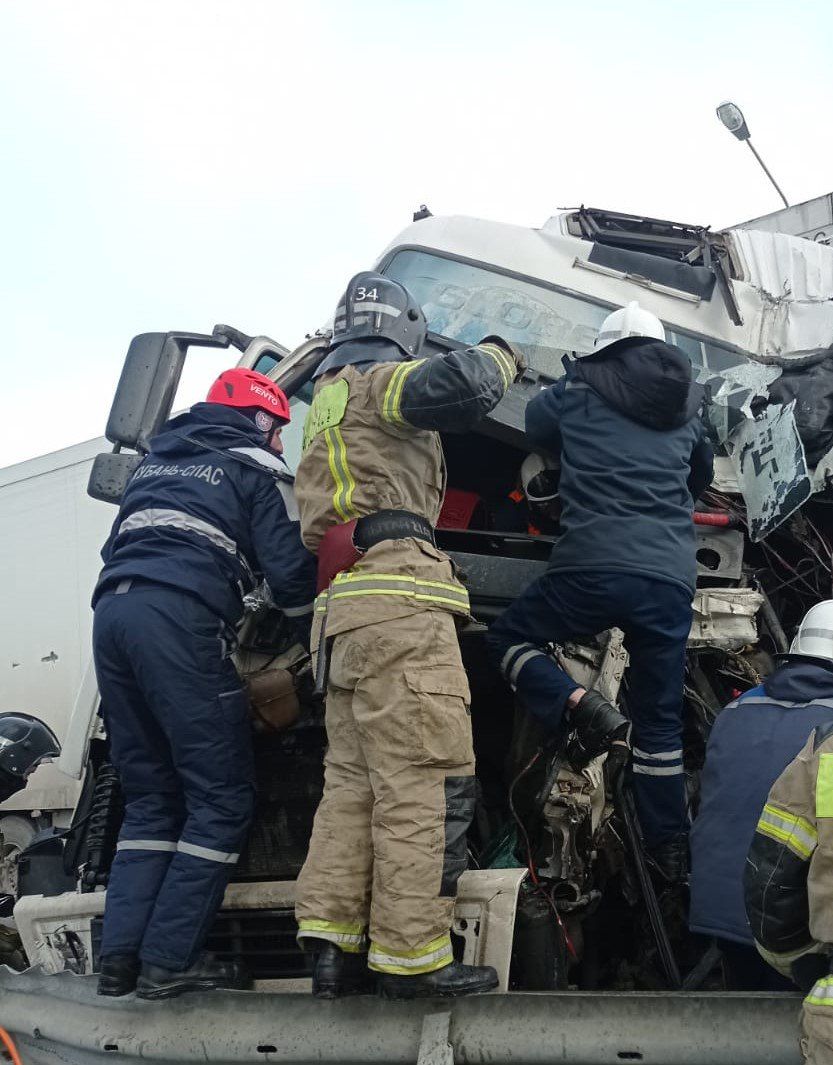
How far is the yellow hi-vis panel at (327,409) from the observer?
2.98 meters

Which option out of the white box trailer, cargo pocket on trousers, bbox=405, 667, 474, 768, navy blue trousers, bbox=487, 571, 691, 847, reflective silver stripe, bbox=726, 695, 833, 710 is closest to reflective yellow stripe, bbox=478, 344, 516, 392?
navy blue trousers, bbox=487, 571, 691, 847

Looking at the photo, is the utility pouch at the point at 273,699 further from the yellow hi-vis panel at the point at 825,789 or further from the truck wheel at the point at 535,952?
the yellow hi-vis panel at the point at 825,789

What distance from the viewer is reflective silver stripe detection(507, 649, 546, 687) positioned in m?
3.27

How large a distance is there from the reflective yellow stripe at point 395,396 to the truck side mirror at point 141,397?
4.53ft

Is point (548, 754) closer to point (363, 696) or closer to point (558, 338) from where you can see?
point (363, 696)

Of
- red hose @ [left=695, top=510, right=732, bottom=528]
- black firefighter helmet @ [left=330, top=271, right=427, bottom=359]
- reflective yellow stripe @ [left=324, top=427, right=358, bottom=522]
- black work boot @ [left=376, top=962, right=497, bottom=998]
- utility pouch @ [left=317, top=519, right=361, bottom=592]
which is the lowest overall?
black work boot @ [left=376, top=962, right=497, bottom=998]

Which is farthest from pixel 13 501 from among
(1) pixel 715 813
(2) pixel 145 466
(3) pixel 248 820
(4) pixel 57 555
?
(1) pixel 715 813

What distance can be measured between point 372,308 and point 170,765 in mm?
1512

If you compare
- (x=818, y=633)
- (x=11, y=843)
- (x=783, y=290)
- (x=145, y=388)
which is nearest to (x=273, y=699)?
(x=145, y=388)

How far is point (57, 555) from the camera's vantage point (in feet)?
20.7

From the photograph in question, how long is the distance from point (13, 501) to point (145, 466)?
3.57 m

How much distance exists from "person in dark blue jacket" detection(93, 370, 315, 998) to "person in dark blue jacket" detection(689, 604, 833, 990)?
1.27 metres

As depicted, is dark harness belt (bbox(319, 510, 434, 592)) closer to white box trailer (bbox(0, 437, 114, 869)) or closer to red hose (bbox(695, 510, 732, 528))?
red hose (bbox(695, 510, 732, 528))

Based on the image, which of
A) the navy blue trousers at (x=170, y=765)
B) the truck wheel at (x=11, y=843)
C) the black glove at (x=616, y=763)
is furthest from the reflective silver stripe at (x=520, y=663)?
the truck wheel at (x=11, y=843)
